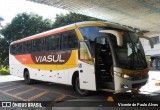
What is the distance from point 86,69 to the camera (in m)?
9.84

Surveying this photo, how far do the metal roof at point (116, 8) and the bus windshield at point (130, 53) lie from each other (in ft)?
6.04

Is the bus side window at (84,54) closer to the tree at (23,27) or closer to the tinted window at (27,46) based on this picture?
the tinted window at (27,46)

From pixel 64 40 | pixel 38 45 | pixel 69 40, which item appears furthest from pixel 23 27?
pixel 69 40

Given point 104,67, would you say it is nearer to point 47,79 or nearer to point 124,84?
point 124,84

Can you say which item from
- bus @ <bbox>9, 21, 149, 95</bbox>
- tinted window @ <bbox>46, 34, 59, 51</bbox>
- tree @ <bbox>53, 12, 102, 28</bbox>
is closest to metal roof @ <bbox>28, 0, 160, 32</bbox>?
bus @ <bbox>9, 21, 149, 95</bbox>

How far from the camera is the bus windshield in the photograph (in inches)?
357

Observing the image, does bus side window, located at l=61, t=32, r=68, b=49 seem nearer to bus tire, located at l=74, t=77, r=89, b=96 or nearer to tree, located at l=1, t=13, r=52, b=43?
bus tire, located at l=74, t=77, r=89, b=96

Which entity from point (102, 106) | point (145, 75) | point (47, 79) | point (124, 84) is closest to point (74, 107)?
point (102, 106)

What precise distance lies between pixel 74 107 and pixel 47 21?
31.1m

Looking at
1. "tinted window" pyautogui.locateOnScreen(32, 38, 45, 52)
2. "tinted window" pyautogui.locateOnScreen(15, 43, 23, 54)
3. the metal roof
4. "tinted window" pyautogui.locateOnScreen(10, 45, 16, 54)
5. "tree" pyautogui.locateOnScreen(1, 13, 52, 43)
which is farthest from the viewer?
"tree" pyautogui.locateOnScreen(1, 13, 52, 43)

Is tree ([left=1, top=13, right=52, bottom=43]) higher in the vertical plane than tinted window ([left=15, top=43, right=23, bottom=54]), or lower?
higher

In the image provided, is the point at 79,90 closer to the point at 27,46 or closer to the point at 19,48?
the point at 27,46

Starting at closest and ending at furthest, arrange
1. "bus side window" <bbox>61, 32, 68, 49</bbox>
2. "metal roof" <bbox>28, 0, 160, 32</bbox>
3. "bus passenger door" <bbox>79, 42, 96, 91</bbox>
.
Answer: "bus passenger door" <bbox>79, 42, 96, 91</bbox> < "metal roof" <bbox>28, 0, 160, 32</bbox> < "bus side window" <bbox>61, 32, 68, 49</bbox>

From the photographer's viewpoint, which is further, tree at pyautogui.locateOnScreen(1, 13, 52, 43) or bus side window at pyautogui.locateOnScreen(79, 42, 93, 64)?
tree at pyautogui.locateOnScreen(1, 13, 52, 43)
